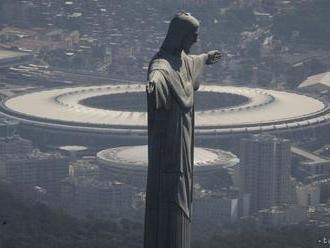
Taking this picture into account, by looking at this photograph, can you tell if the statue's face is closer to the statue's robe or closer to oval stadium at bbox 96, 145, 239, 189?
the statue's robe

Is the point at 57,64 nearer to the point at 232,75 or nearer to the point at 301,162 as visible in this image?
the point at 232,75

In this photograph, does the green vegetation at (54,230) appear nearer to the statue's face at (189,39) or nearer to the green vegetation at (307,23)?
the statue's face at (189,39)

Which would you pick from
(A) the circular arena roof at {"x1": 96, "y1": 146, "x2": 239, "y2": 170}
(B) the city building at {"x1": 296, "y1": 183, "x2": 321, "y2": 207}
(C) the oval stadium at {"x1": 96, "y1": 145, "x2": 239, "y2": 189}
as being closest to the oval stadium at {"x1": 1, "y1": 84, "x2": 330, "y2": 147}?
(A) the circular arena roof at {"x1": 96, "y1": 146, "x2": 239, "y2": 170}

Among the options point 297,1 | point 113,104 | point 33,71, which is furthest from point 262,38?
point 113,104

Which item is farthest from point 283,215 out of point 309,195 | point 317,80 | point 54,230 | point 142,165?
point 317,80

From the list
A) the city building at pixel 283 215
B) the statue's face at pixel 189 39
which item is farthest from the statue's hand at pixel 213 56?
the city building at pixel 283 215

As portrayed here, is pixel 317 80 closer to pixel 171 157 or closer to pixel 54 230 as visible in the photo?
pixel 54 230
